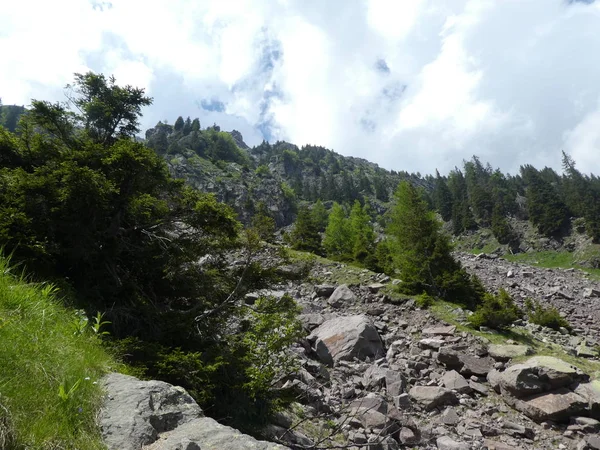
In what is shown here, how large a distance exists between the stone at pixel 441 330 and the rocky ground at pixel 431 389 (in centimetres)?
4

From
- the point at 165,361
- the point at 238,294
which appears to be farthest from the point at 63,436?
the point at 238,294

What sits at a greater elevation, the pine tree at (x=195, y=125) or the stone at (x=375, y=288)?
the pine tree at (x=195, y=125)

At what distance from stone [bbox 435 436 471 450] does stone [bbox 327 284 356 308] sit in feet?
31.1

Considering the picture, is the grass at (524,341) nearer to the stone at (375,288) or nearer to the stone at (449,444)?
the stone at (375,288)

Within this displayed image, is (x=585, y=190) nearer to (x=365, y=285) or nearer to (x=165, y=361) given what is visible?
(x=365, y=285)

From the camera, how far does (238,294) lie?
845 centimetres

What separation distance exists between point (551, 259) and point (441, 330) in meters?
68.3

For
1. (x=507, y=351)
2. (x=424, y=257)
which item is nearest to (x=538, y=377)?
(x=507, y=351)

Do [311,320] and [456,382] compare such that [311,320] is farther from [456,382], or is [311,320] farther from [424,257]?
[424,257]

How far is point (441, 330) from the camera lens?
13.1 m

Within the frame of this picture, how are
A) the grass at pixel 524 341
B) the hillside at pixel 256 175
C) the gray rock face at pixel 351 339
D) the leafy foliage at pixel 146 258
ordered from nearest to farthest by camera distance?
the leafy foliage at pixel 146 258 < the grass at pixel 524 341 < the gray rock face at pixel 351 339 < the hillside at pixel 256 175

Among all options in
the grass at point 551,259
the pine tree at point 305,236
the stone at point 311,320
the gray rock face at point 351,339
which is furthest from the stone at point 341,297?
the grass at point 551,259

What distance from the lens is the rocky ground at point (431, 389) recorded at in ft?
23.1

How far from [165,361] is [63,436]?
2.82 m
